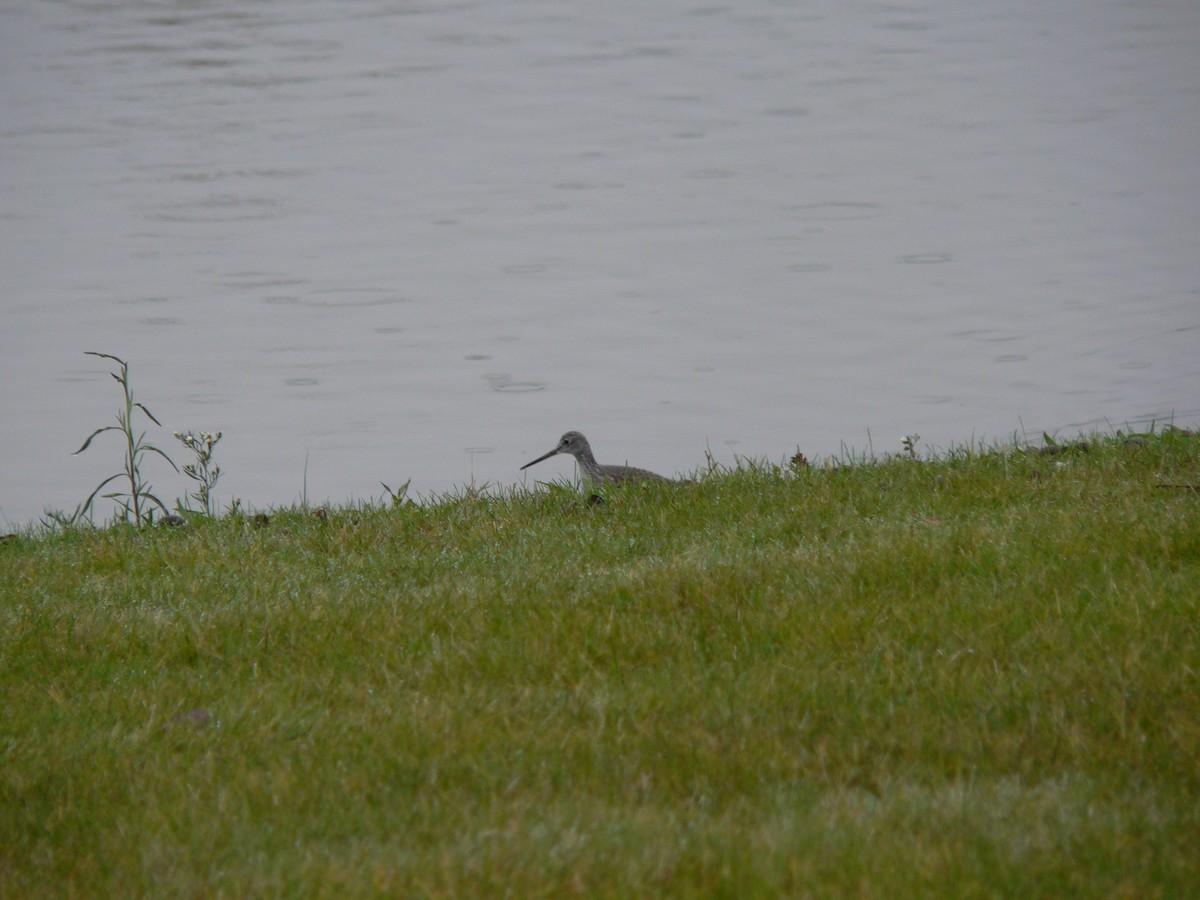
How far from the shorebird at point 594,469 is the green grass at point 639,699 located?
738 millimetres

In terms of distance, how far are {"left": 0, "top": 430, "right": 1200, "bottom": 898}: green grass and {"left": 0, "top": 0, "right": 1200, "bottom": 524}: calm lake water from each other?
9.25 ft

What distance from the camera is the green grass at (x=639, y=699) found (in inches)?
167

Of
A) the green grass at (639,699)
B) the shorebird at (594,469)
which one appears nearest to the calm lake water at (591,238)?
the shorebird at (594,469)

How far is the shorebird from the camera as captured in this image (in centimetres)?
828

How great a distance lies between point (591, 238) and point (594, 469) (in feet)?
27.9

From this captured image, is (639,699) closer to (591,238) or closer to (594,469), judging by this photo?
(594,469)

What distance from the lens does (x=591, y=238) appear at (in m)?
16.8

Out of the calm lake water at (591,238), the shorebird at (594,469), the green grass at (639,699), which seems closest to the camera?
the green grass at (639,699)

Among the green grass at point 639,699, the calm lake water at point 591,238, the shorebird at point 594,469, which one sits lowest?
the green grass at point 639,699

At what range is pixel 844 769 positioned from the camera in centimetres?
471

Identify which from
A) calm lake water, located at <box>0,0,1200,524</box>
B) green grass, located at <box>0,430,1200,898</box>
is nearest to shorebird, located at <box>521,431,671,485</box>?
green grass, located at <box>0,430,1200,898</box>

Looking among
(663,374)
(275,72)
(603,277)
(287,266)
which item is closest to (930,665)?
(663,374)

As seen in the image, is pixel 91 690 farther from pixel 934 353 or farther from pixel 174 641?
pixel 934 353

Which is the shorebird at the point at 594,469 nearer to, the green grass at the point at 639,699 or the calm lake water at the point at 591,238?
the green grass at the point at 639,699
